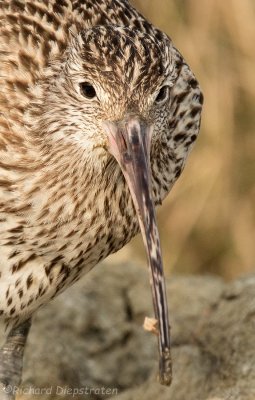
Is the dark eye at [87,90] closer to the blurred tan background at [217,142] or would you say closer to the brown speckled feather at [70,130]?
the brown speckled feather at [70,130]

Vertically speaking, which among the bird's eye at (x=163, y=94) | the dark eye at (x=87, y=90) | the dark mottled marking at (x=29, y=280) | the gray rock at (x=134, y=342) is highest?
the bird's eye at (x=163, y=94)

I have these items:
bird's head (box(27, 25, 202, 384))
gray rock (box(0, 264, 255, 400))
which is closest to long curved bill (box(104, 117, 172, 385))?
bird's head (box(27, 25, 202, 384))

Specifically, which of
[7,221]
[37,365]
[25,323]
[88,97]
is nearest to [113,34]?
[88,97]

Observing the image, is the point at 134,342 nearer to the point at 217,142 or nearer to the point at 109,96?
the point at 109,96

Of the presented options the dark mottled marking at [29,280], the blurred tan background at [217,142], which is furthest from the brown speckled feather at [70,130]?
the blurred tan background at [217,142]

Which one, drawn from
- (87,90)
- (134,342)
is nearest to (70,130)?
(87,90)

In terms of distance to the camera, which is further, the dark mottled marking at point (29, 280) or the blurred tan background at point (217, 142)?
the blurred tan background at point (217, 142)
